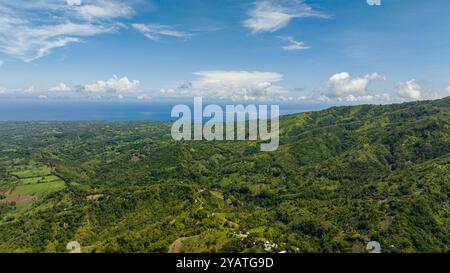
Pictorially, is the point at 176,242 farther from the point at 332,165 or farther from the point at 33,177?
the point at 33,177

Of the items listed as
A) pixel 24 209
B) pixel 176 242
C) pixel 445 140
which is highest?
pixel 445 140

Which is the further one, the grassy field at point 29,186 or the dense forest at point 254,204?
the grassy field at point 29,186

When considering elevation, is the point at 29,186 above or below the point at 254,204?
above

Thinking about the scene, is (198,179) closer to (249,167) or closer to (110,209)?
(249,167)

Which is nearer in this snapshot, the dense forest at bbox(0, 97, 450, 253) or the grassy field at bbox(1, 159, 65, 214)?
the dense forest at bbox(0, 97, 450, 253)

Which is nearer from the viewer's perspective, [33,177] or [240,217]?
[240,217]

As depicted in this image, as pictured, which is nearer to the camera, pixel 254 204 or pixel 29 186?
pixel 254 204

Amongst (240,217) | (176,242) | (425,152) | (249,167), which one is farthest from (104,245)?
(425,152)
